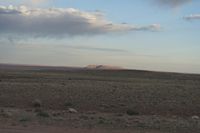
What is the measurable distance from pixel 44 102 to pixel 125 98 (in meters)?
7.74

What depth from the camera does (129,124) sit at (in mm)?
22797

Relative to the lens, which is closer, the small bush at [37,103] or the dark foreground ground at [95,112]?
the dark foreground ground at [95,112]

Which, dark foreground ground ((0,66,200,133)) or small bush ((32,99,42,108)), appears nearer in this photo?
dark foreground ground ((0,66,200,133))

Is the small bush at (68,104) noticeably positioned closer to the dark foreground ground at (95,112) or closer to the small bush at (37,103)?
the dark foreground ground at (95,112)

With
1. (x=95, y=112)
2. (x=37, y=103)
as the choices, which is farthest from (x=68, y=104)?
(x=95, y=112)

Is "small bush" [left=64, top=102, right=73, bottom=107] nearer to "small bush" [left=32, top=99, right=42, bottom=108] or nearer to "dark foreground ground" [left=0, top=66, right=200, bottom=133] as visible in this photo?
"dark foreground ground" [left=0, top=66, right=200, bottom=133]

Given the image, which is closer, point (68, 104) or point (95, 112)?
point (95, 112)

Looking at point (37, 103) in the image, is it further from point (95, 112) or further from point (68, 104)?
point (95, 112)

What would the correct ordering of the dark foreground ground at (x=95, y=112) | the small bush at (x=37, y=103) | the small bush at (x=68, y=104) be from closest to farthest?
1. the dark foreground ground at (x=95, y=112)
2. the small bush at (x=37, y=103)
3. the small bush at (x=68, y=104)

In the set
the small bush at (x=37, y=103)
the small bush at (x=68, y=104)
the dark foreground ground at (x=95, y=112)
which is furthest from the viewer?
the small bush at (x=68, y=104)

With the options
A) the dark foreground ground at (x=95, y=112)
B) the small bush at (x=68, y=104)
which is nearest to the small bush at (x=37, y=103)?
the dark foreground ground at (x=95, y=112)

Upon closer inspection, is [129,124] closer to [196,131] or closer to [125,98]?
[196,131]

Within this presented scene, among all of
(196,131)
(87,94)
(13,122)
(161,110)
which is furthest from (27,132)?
(87,94)

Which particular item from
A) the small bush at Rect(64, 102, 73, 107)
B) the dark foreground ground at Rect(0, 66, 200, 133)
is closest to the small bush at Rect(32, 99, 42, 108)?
the dark foreground ground at Rect(0, 66, 200, 133)
